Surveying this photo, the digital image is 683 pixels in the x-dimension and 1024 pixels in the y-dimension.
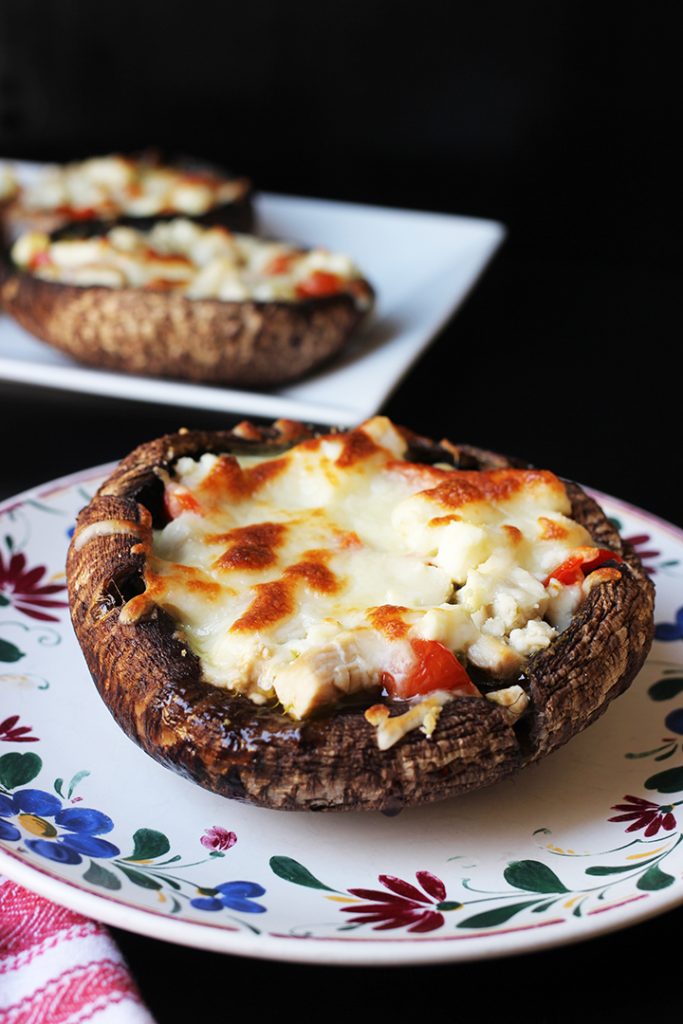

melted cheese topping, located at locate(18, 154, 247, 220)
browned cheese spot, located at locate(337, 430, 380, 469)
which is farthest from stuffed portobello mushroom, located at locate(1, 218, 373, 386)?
browned cheese spot, located at locate(337, 430, 380, 469)

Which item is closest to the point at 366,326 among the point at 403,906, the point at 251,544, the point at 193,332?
the point at 193,332

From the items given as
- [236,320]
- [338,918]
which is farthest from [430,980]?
[236,320]

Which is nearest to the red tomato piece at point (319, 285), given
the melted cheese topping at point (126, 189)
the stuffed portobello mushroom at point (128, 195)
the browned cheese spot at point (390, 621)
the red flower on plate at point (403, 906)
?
the stuffed portobello mushroom at point (128, 195)

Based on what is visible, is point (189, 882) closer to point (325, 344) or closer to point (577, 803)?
point (577, 803)

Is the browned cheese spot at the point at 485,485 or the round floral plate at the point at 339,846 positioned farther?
the browned cheese spot at the point at 485,485

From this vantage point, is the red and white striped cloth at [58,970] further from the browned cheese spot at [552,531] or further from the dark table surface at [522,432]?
the browned cheese spot at [552,531]

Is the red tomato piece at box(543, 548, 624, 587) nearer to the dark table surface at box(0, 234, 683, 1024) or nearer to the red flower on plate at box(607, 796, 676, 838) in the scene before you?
the red flower on plate at box(607, 796, 676, 838)

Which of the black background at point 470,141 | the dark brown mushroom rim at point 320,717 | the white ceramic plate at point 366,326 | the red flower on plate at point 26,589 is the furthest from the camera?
the black background at point 470,141
